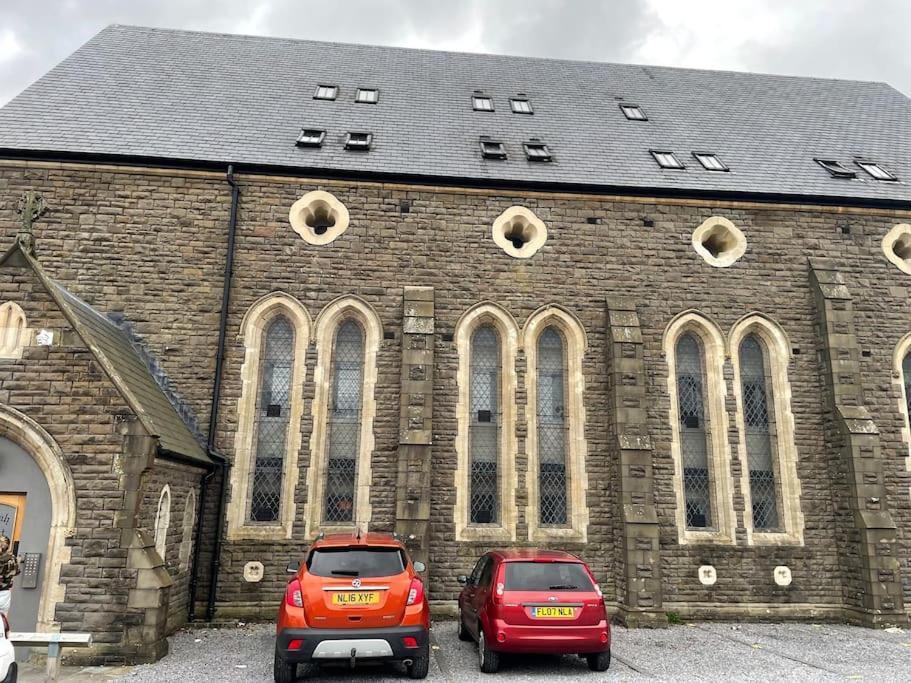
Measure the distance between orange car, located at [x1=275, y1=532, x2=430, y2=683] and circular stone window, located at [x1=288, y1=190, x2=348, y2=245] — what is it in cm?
651

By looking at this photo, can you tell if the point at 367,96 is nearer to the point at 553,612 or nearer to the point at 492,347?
the point at 492,347

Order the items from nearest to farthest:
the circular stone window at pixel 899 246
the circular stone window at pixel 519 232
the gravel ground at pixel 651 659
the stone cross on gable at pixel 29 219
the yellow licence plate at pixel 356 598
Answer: the yellow licence plate at pixel 356 598
the gravel ground at pixel 651 659
the stone cross on gable at pixel 29 219
the circular stone window at pixel 519 232
the circular stone window at pixel 899 246

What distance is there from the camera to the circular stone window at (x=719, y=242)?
40.3 ft

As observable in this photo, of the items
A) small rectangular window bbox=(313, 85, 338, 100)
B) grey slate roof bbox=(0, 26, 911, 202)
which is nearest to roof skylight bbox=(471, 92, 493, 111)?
grey slate roof bbox=(0, 26, 911, 202)

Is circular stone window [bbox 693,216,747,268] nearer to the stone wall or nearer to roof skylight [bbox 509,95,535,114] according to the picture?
the stone wall

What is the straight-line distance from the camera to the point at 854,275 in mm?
12359

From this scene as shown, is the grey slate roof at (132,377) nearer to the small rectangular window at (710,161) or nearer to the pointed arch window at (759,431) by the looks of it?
the pointed arch window at (759,431)

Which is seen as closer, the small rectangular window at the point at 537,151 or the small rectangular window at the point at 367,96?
the small rectangular window at the point at 537,151

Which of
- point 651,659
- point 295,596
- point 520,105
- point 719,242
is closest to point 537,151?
point 520,105

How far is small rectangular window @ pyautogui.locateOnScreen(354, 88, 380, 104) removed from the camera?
49.9 ft

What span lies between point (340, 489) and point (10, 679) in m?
5.73

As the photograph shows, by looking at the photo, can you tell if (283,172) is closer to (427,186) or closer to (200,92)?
(427,186)

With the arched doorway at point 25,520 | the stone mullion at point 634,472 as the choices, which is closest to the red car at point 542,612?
the stone mullion at point 634,472

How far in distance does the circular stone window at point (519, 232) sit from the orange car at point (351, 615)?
6.80 m
